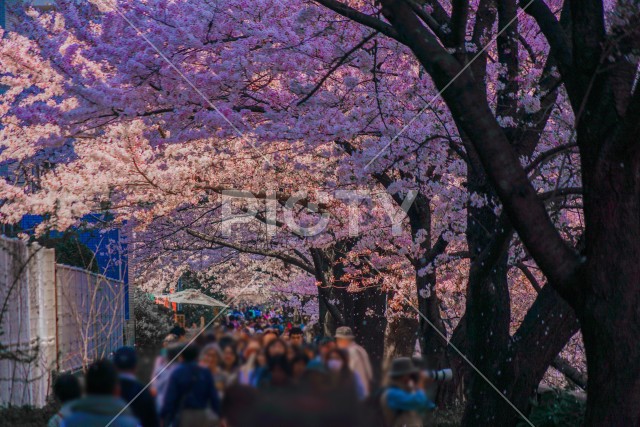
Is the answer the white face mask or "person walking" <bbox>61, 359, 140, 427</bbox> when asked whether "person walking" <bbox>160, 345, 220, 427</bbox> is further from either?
the white face mask

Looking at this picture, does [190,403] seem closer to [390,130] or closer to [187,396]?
[187,396]

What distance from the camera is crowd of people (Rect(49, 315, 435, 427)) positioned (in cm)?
184

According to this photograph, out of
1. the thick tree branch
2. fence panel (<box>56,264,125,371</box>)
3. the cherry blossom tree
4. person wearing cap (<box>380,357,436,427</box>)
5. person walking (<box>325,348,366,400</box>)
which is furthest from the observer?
fence panel (<box>56,264,125,371</box>)

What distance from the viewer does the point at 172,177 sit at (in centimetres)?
1545

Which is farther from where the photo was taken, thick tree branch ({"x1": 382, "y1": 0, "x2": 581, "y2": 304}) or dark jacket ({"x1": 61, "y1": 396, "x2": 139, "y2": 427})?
thick tree branch ({"x1": 382, "y1": 0, "x2": 581, "y2": 304})

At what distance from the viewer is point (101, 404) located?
186cm

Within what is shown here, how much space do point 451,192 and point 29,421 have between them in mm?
9022

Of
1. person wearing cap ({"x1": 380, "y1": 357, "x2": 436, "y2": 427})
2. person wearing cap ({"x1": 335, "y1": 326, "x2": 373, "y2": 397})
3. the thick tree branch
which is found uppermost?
the thick tree branch

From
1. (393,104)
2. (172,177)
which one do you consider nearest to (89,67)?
(172,177)

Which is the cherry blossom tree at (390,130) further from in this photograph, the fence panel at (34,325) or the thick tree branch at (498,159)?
the fence panel at (34,325)

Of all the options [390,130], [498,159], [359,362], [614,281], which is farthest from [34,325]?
[359,362]

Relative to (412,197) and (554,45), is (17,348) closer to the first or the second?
(554,45)

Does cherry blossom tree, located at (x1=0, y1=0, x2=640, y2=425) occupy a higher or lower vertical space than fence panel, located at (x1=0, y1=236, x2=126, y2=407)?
higher

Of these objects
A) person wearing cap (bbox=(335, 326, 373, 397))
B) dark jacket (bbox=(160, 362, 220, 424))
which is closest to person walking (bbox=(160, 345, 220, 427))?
dark jacket (bbox=(160, 362, 220, 424))
